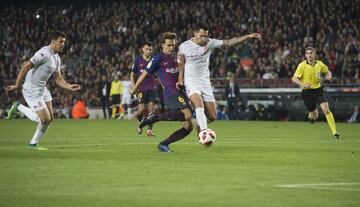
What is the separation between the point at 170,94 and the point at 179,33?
90.3 ft

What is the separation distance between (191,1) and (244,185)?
3933 centimetres

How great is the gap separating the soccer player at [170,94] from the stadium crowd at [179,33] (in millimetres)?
18550

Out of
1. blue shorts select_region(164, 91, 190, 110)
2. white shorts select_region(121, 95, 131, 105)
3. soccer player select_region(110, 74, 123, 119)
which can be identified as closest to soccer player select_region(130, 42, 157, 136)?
blue shorts select_region(164, 91, 190, 110)

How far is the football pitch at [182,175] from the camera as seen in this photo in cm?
883

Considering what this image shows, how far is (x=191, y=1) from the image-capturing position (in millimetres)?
48750

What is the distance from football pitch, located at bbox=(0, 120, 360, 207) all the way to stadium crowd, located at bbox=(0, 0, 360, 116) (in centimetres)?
1842

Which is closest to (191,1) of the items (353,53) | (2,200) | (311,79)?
(353,53)

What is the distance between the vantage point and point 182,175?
11.2 metres

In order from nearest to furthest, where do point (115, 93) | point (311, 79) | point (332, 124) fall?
point (332, 124)
point (311, 79)
point (115, 93)

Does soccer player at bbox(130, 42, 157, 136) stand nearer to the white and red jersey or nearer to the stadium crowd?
the white and red jersey

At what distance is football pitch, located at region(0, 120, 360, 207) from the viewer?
29.0ft

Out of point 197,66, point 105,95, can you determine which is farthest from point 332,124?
point 105,95

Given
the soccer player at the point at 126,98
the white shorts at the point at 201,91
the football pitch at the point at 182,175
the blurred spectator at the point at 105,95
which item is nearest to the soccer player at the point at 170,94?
the white shorts at the point at 201,91

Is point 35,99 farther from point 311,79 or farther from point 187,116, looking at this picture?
point 311,79
